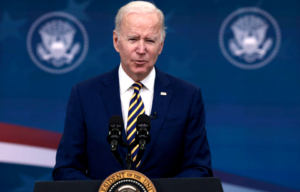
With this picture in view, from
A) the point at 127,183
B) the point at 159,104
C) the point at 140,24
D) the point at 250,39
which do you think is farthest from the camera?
the point at 250,39

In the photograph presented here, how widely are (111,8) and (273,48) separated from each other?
160 centimetres

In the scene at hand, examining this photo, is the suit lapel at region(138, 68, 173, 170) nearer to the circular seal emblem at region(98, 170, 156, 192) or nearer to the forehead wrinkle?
the forehead wrinkle

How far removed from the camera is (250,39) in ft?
11.5

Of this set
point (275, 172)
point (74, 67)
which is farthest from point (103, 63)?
point (275, 172)

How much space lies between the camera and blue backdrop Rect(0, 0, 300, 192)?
3.48m

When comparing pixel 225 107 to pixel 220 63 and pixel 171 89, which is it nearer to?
pixel 220 63

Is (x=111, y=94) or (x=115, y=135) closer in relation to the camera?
(x=115, y=135)

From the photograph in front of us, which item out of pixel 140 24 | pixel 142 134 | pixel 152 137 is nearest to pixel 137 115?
pixel 152 137

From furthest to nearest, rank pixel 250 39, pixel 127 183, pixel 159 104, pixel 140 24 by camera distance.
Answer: pixel 250 39 → pixel 159 104 → pixel 140 24 → pixel 127 183

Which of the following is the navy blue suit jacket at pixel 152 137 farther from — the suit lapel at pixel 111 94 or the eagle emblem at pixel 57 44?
the eagle emblem at pixel 57 44

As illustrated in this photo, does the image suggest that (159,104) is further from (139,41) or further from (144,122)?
(144,122)

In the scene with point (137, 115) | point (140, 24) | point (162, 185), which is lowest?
point (162, 185)

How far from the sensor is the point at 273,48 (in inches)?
138

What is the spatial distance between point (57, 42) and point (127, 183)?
2.60 meters
